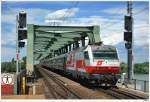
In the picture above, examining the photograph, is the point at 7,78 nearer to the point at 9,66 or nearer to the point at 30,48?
the point at 9,66

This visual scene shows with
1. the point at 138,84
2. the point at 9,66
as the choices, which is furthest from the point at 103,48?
the point at 9,66

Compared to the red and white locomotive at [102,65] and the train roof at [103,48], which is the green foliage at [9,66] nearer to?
the red and white locomotive at [102,65]

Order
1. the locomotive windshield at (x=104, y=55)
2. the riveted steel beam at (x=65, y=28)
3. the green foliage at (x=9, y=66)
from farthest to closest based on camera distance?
the riveted steel beam at (x=65, y=28) → the green foliage at (x=9, y=66) → the locomotive windshield at (x=104, y=55)

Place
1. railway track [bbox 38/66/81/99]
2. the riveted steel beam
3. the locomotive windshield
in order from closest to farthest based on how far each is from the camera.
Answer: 1. railway track [bbox 38/66/81/99]
2. the locomotive windshield
3. the riveted steel beam

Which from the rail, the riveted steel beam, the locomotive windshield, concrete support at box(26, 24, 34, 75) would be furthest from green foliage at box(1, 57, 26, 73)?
the rail

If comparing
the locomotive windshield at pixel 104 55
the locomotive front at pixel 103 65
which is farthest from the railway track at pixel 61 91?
the locomotive windshield at pixel 104 55

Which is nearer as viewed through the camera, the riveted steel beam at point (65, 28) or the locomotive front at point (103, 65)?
the locomotive front at point (103, 65)

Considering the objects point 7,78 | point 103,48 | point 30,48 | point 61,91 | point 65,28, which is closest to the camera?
point 7,78

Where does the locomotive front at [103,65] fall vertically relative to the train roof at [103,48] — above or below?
below

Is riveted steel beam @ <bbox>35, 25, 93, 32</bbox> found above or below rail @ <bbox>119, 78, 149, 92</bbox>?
above

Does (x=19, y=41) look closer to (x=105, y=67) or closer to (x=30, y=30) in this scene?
(x=105, y=67)

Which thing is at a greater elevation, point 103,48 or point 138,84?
point 103,48

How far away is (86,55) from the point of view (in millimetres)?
29141

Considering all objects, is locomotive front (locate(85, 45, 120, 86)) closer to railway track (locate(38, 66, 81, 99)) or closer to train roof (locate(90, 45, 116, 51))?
→ train roof (locate(90, 45, 116, 51))
